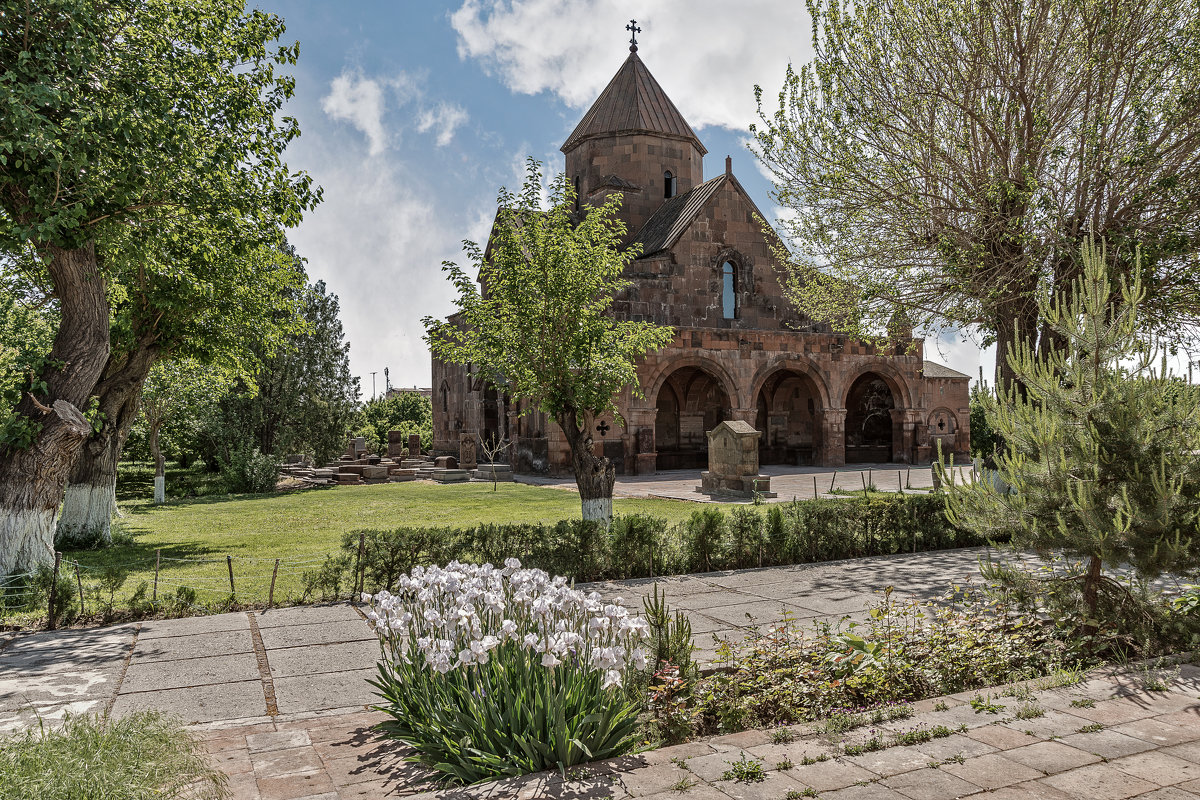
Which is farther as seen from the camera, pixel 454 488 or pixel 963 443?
pixel 963 443

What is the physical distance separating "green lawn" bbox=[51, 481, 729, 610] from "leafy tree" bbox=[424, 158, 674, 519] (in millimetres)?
3339

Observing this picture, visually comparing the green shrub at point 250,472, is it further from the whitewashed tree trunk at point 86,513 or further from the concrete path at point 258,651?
the concrete path at point 258,651

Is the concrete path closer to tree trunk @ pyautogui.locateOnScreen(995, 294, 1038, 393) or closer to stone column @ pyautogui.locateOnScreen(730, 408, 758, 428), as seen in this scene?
tree trunk @ pyautogui.locateOnScreen(995, 294, 1038, 393)

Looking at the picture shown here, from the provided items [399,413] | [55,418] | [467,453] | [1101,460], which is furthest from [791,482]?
[399,413]

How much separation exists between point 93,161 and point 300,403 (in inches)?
811

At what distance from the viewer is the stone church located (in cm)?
2734

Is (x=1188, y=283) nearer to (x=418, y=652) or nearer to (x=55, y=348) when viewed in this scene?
(x=418, y=652)

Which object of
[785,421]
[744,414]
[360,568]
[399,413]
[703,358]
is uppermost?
[703,358]

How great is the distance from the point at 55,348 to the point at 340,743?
788 cm

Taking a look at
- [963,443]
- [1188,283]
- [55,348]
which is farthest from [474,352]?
[963,443]

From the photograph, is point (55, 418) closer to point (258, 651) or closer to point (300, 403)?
point (258, 651)

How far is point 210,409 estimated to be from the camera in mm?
26438

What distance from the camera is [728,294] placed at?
1169 inches

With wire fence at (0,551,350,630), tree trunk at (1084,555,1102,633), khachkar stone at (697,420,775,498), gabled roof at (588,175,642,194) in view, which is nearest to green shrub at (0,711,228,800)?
wire fence at (0,551,350,630)
